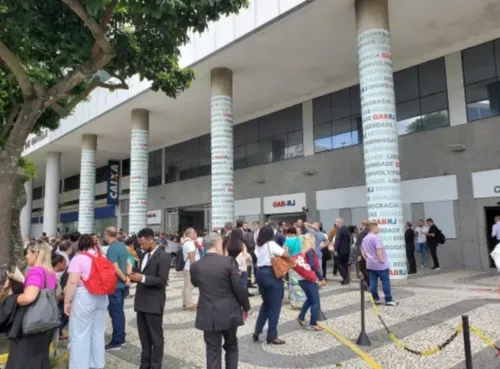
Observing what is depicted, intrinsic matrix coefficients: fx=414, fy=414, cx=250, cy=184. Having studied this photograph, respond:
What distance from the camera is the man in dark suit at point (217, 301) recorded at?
4055 mm

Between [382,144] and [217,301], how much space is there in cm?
863

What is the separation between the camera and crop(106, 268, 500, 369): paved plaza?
200 inches

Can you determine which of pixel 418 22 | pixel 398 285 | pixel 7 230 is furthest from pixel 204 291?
pixel 418 22

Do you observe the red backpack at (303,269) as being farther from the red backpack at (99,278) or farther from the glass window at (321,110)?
the glass window at (321,110)

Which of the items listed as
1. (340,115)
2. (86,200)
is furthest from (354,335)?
(86,200)

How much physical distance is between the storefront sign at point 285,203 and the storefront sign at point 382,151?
Result: 28.2 feet

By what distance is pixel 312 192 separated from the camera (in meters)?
19.7

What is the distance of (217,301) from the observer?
4.08m

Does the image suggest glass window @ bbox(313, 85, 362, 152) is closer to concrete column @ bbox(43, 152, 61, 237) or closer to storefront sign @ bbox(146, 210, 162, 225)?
storefront sign @ bbox(146, 210, 162, 225)

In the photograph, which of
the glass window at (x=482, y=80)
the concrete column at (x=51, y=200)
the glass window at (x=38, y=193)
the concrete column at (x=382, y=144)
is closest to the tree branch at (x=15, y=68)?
the concrete column at (x=382, y=144)

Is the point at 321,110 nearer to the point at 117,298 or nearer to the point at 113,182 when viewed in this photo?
the point at 117,298

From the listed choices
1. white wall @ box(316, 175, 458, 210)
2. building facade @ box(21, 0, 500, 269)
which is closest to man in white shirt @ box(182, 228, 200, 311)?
building facade @ box(21, 0, 500, 269)

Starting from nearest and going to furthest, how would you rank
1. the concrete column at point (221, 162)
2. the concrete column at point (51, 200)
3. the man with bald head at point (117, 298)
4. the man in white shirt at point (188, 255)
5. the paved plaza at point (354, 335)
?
the paved plaza at point (354, 335) → the man with bald head at point (117, 298) → the man in white shirt at point (188, 255) → the concrete column at point (221, 162) → the concrete column at point (51, 200)

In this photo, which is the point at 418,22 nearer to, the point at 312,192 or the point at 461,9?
the point at 461,9
